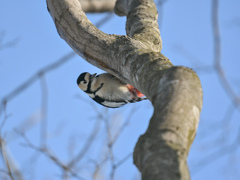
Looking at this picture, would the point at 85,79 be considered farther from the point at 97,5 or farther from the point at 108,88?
the point at 97,5

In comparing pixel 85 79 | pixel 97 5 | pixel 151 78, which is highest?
pixel 97 5

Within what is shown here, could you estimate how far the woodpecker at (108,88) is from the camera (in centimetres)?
348

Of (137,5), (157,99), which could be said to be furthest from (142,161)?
(137,5)

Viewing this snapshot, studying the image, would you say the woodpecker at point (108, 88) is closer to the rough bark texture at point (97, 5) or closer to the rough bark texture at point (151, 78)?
the rough bark texture at point (151, 78)

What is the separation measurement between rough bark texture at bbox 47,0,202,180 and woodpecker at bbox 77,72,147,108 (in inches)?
→ 27.5

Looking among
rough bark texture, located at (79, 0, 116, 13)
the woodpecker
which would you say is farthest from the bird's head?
rough bark texture, located at (79, 0, 116, 13)

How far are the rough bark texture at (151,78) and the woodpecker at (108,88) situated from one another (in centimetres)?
70

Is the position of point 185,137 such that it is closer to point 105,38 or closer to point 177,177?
point 177,177

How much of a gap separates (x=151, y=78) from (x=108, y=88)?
1.92 metres

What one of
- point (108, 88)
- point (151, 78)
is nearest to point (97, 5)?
point (108, 88)

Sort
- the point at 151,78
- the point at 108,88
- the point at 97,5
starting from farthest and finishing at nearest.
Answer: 1. the point at 97,5
2. the point at 108,88
3. the point at 151,78

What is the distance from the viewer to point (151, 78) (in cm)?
164

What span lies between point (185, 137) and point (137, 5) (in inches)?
83.1

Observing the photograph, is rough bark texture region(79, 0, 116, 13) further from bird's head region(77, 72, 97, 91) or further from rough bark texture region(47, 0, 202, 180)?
rough bark texture region(47, 0, 202, 180)
